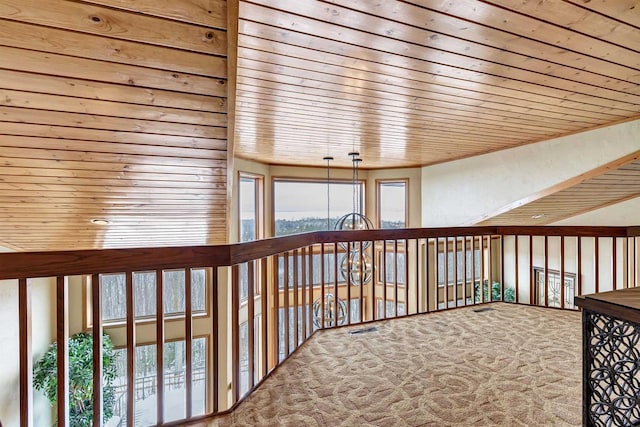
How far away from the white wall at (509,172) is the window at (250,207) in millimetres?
3556

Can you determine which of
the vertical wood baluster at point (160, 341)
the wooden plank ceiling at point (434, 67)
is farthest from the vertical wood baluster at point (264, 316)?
the wooden plank ceiling at point (434, 67)

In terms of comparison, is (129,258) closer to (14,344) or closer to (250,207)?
(14,344)

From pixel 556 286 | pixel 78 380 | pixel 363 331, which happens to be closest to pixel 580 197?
pixel 556 286

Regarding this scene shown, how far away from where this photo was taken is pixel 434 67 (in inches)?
95.0

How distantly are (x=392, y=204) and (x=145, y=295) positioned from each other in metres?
5.51

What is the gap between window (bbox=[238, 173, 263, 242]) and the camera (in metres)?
6.36

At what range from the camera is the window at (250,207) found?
636 cm

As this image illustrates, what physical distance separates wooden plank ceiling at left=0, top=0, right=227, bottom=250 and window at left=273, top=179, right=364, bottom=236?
309cm

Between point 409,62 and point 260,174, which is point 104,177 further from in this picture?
point 260,174

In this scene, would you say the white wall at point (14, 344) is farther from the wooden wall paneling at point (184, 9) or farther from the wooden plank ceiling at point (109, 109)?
the wooden wall paneling at point (184, 9)

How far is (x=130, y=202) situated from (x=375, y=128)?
2.94 metres

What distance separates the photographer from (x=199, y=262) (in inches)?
72.5

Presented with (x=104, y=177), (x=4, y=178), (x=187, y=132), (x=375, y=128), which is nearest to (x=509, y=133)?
(x=375, y=128)

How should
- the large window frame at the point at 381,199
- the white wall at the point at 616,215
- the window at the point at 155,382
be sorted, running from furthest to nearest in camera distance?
the large window frame at the point at 381,199, the white wall at the point at 616,215, the window at the point at 155,382
